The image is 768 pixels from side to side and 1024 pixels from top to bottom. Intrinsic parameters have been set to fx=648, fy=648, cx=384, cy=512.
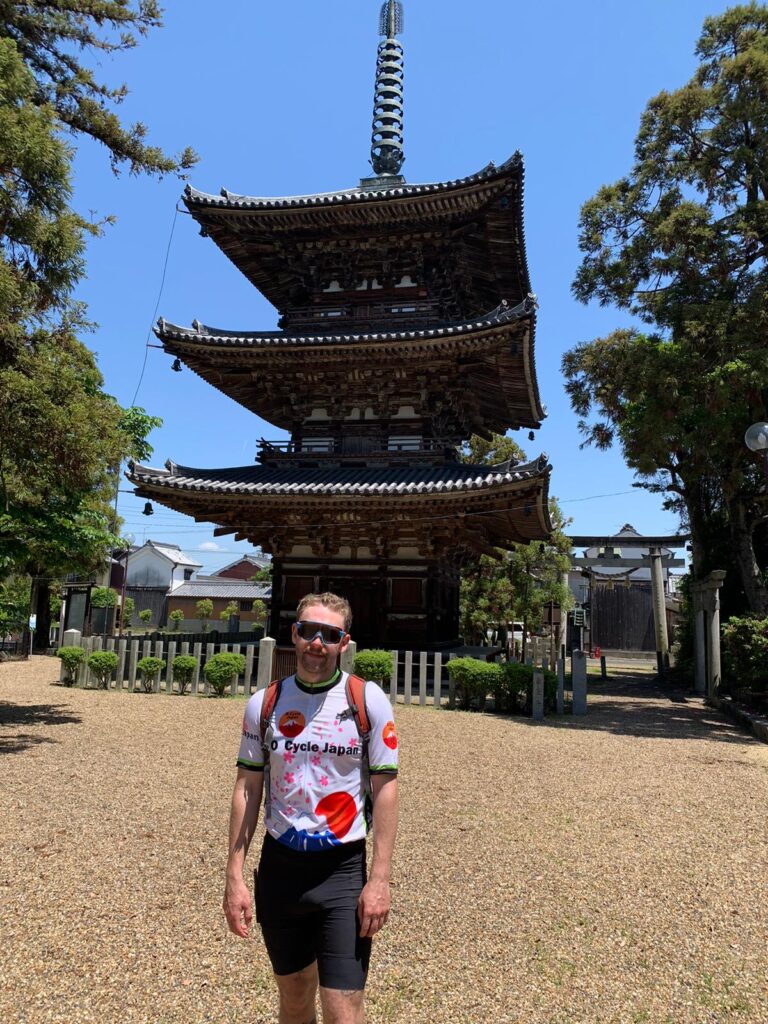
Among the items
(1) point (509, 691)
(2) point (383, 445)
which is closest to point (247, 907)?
(1) point (509, 691)

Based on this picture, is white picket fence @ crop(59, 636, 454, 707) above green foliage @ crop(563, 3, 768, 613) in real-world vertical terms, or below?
below

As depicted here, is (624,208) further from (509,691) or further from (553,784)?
(553,784)

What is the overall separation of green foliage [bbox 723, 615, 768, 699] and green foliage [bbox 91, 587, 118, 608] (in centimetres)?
2181

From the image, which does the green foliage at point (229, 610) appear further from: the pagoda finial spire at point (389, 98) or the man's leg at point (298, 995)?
the man's leg at point (298, 995)

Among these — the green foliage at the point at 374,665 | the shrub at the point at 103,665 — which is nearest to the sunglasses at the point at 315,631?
the green foliage at the point at 374,665

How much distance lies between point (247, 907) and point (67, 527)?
8392 millimetres

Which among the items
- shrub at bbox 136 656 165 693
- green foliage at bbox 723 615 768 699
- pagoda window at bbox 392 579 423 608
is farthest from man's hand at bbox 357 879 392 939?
green foliage at bbox 723 615 768 699

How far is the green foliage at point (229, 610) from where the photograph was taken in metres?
45.3

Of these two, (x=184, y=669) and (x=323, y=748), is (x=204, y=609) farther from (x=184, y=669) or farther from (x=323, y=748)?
(x=323, y=748)

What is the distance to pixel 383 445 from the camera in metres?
15.1

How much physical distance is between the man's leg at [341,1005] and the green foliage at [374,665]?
1017 cm

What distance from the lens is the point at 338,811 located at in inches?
94.2

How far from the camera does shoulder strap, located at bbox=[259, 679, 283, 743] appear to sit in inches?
98.9

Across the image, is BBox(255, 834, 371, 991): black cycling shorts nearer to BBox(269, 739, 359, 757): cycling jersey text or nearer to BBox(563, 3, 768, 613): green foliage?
BBox(269, 739, 359, 757): cycling jersey text
